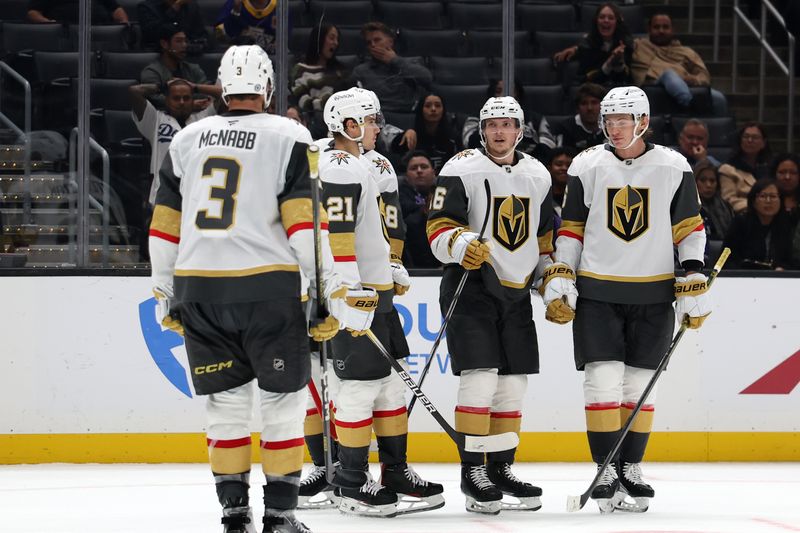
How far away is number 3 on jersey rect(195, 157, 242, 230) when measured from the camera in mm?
3654

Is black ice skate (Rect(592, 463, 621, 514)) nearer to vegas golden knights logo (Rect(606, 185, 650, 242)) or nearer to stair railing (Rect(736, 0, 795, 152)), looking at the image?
vegas golden knights logo (Rect(606, 185, 650, 242))

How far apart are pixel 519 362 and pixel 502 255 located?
1.24 feet

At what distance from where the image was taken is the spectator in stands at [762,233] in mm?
6508

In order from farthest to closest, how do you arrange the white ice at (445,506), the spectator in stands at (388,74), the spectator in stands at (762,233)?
the spectator in stands at (388,74)
the spectator in stands at (762,233)
the white ice at (445,506)

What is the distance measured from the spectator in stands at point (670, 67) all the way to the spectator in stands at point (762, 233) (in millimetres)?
834

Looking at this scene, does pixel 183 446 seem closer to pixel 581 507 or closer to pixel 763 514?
pixel 581 507

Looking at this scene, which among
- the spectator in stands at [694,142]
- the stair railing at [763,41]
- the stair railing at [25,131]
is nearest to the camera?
the stair railing at [25,131]

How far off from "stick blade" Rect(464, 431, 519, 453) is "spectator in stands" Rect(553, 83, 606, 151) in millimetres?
2465

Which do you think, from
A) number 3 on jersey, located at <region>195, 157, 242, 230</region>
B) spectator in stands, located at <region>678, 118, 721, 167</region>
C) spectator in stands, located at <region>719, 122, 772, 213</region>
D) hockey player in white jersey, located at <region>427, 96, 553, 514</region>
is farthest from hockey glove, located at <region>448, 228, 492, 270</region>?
spectator in stands, located at <region>678, 118, 721, 167</region>

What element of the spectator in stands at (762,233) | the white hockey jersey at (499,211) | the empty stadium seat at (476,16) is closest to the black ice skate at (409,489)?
the white hockey jersey at (499,211)

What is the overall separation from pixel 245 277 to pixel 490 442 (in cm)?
142

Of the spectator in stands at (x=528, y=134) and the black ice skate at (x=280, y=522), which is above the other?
the spectator in stands at (x=528, y=134)

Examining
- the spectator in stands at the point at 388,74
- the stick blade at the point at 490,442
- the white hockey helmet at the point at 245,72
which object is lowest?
the stick blade at the point at 490,442

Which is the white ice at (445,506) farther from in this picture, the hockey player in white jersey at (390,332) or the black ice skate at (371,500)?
the hockey player in white jersey at (390,332)
